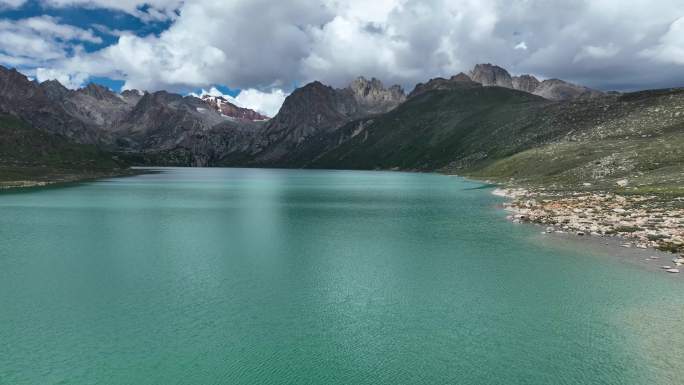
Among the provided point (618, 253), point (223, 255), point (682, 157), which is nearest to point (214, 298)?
point (223, 255)

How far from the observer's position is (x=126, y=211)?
367 ft

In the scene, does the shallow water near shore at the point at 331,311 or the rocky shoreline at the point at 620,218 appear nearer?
the shallow water near shore at the point at 331,311

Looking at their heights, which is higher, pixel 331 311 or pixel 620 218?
pixel 620 218

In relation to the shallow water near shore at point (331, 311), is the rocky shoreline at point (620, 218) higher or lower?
higher

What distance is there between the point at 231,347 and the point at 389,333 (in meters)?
10.9

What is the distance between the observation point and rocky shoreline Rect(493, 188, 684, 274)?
60.8m

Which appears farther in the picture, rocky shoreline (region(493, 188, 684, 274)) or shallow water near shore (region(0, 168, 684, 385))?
rocky shoreline (region(493, 188, 684, 274))

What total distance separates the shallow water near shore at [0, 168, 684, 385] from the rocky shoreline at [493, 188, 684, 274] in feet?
20.6

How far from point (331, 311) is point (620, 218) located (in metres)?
56.9

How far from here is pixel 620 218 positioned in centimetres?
7544

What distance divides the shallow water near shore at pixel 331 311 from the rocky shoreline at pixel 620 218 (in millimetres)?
6282

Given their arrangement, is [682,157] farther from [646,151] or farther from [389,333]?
[389,333]

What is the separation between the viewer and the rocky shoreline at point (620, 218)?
60781 millimetres

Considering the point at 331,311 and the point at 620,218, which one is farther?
the point at 620,218
